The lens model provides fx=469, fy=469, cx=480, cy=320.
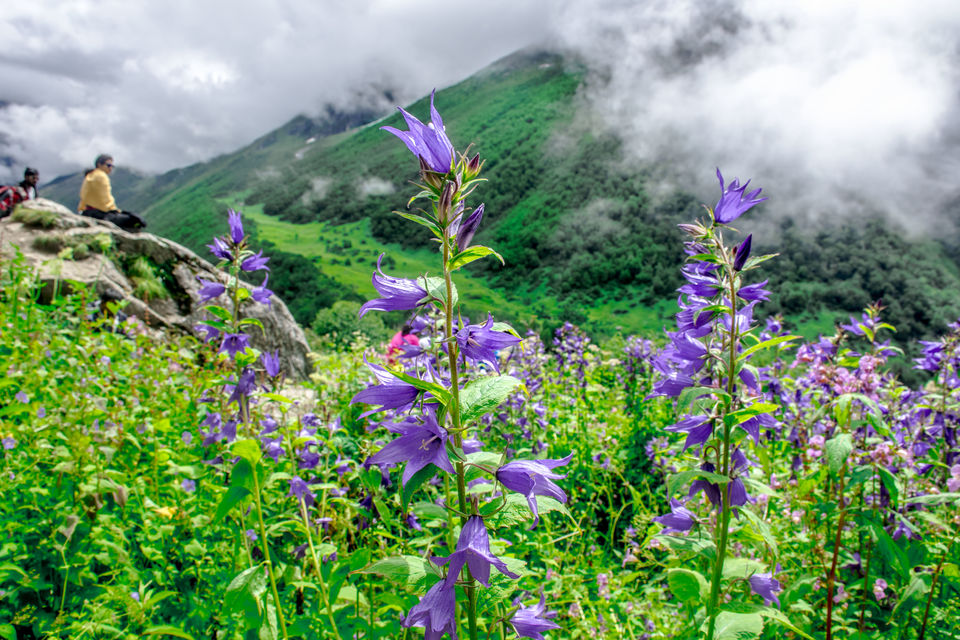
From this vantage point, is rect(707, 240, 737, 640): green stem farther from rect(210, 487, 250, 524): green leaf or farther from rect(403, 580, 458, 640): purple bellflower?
rect(210, 487, 250, 524): green leaf

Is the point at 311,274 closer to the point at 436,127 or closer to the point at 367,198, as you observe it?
the point at 436,127

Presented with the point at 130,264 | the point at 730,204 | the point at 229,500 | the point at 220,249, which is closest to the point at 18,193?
the point at 130,264

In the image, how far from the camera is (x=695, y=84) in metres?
59.3

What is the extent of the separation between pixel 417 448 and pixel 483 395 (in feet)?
0.60

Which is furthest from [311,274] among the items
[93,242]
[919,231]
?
[919,231]

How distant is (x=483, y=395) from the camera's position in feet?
3.44

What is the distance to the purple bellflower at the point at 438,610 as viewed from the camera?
100cm

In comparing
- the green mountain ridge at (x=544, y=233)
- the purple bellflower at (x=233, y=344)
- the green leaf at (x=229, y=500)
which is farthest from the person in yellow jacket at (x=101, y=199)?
the green leaf at (x=229, y=500)

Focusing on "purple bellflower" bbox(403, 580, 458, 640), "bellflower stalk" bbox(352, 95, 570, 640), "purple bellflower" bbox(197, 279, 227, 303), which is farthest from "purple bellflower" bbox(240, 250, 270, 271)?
"purple bellflower" bbox(403, 580, 458, 640)

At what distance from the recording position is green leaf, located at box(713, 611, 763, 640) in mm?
1354

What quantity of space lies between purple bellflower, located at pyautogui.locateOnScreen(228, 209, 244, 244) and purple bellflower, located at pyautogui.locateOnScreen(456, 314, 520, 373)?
5.45ft

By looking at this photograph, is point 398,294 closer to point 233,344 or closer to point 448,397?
point 448,397

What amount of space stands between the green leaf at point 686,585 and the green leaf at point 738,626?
9 cm

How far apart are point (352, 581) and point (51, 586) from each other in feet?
4.37
